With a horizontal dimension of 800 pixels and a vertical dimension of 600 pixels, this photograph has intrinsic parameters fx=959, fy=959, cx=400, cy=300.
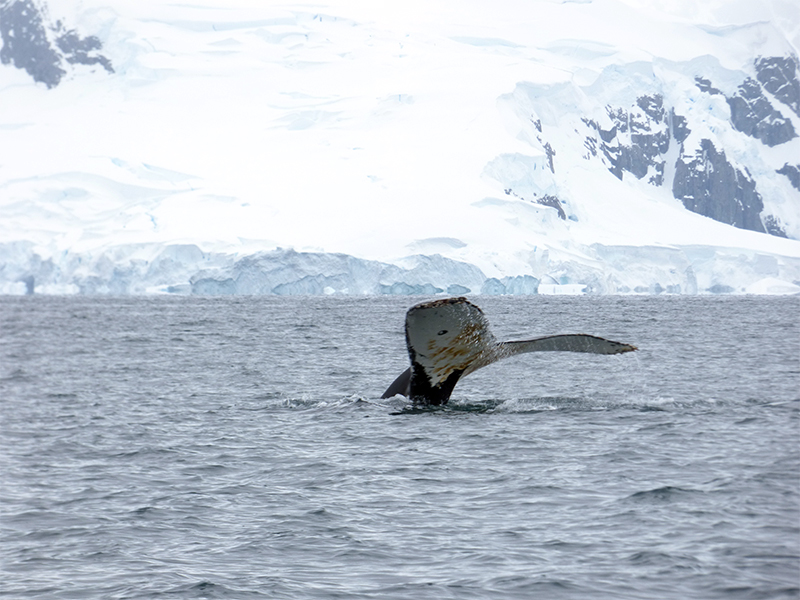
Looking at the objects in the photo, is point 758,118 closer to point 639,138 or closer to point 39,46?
point 639,138

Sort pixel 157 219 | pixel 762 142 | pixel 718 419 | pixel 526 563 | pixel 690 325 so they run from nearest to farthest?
pixel 526 563
pixel 718 419
pixel 690 325
pixel 157 219
pixel 762 142

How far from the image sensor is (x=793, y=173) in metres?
136

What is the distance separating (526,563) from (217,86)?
3898 inches

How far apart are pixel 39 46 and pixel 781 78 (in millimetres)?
104801

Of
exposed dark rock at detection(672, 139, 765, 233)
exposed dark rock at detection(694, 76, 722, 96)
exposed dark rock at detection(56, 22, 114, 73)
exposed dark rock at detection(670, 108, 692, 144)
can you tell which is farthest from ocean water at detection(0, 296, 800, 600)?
exposed dark rock at detection(694, 76, 722, 96)

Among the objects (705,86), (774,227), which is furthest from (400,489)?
(705,86)

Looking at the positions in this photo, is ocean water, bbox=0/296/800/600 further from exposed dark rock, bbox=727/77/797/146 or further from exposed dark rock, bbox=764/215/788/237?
exposed dark rock, bbox=727/77/797/146

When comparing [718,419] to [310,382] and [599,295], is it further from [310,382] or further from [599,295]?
[599,295]

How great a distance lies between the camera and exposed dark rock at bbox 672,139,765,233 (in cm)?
12638

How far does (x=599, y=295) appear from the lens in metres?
70.3

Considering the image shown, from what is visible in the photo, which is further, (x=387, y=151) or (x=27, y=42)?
(x=27, y=42)

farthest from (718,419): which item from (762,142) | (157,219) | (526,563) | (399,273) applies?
(762,142)

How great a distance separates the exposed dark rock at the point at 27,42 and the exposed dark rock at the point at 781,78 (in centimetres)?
9881

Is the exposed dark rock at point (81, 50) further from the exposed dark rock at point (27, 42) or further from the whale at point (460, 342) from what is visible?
the whale at point (460, 342)
